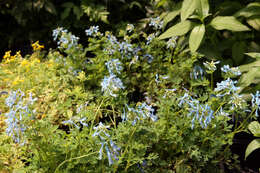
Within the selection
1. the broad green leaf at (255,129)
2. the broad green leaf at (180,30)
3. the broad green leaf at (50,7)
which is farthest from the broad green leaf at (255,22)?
the broad green leaf at (50,7)

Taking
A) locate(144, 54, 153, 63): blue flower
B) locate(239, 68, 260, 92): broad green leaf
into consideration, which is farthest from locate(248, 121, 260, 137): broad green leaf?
locate(144, 54, 153, 63): blue flower

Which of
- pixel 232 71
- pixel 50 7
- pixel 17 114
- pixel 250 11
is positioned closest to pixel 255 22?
pixel 250 11

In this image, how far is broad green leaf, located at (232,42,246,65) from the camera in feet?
8.03

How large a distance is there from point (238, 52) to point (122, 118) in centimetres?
145

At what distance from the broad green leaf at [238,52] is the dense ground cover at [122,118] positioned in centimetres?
27

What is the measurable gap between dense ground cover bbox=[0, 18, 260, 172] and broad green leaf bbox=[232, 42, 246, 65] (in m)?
0.27

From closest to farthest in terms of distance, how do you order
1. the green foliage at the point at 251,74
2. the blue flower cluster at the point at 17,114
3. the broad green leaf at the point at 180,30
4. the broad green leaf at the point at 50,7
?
the blue flower cluster at the point at 17,114 → the green foliage at the point at 251,74 → the broad green leaf at the point at 180,30 → the broad green leaf at the point at 50,7

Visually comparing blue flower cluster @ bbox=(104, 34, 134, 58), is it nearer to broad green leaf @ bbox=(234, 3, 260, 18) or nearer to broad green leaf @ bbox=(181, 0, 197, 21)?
broad green leaf @ bbox=(181, 0, 197, 21)

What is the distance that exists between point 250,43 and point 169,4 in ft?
3.12

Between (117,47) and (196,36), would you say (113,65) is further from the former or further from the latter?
(196,36)

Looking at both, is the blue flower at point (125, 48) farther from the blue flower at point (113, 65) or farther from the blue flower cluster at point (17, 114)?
the blue flower cluster at point (17, 114)

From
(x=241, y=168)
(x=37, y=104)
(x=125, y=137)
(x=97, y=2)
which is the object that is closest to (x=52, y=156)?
(x=125, y=137)

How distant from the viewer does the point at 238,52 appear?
2.46 meters

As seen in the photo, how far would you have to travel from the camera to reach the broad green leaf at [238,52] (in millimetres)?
2447
